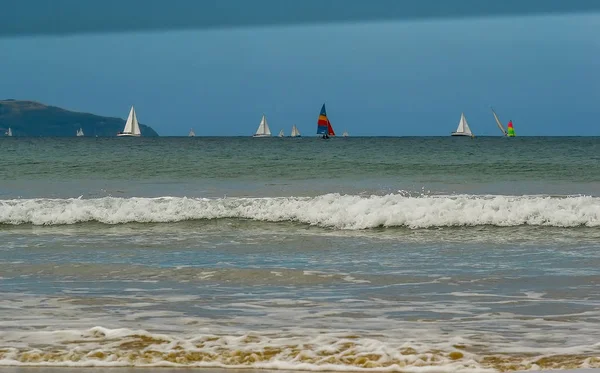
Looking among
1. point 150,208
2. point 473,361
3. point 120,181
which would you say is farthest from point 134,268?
point 120,181

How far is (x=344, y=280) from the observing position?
29.6 feet

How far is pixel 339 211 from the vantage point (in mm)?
16219

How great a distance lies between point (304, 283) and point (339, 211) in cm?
736

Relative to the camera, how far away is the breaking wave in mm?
15508

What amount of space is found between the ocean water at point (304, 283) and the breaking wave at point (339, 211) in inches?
1.5

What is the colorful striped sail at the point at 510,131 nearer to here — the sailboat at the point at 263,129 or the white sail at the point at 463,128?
the white sail at the point at 463,128

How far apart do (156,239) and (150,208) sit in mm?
3592

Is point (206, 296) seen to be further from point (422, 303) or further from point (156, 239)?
point (156, 239)

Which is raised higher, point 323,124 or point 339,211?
point 323,124

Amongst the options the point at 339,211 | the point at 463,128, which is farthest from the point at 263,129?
the point at 339,211

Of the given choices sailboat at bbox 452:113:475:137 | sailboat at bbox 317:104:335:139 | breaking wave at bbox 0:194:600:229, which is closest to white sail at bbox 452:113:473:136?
sailboat at bbox 452:113:475:137

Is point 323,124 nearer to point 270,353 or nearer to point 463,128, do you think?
point 463,128

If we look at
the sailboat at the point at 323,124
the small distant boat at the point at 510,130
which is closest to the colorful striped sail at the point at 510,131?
the small distant boat at the point at 510,130

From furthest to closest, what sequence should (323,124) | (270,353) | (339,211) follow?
(323,124)
(339,211)
(270,353)
